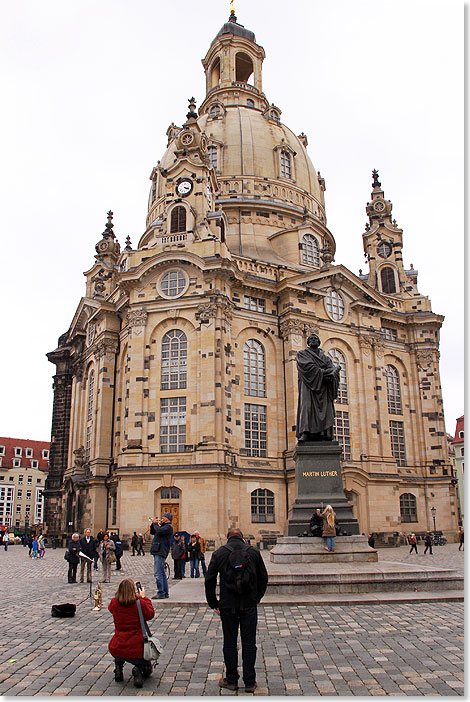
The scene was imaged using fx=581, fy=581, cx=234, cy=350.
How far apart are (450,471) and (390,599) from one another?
127 ft

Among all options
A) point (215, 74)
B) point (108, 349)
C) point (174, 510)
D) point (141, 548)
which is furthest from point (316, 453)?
point (215, 74)

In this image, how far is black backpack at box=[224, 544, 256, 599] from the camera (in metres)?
7.43

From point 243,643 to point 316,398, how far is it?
1025cm

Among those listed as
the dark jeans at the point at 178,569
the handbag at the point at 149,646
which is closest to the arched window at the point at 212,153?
the dark jeans at the point at 178,569

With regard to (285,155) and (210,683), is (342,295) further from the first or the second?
(210,683)

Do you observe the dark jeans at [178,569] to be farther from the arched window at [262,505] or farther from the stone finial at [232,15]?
the stone finial at [232,15]

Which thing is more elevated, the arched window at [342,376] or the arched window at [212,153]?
the arched window at [212,153]

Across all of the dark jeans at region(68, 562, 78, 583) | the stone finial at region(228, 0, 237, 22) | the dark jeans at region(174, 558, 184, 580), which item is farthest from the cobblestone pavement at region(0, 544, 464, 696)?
the stone finial at region(228, 0, 237, 22)

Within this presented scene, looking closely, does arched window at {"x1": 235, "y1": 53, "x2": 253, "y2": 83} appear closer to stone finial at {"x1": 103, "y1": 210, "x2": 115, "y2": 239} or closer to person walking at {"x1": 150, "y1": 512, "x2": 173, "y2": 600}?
stone finial at {"x1": 103, "y1": 210, "x2": 115, "y2": 239}

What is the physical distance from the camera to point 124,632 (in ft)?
24.9

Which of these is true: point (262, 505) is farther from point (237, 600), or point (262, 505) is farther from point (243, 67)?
point (243, 67)

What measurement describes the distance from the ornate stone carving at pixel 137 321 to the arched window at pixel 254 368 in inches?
291

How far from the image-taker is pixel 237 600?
7.45 metres

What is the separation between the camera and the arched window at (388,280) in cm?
5441
